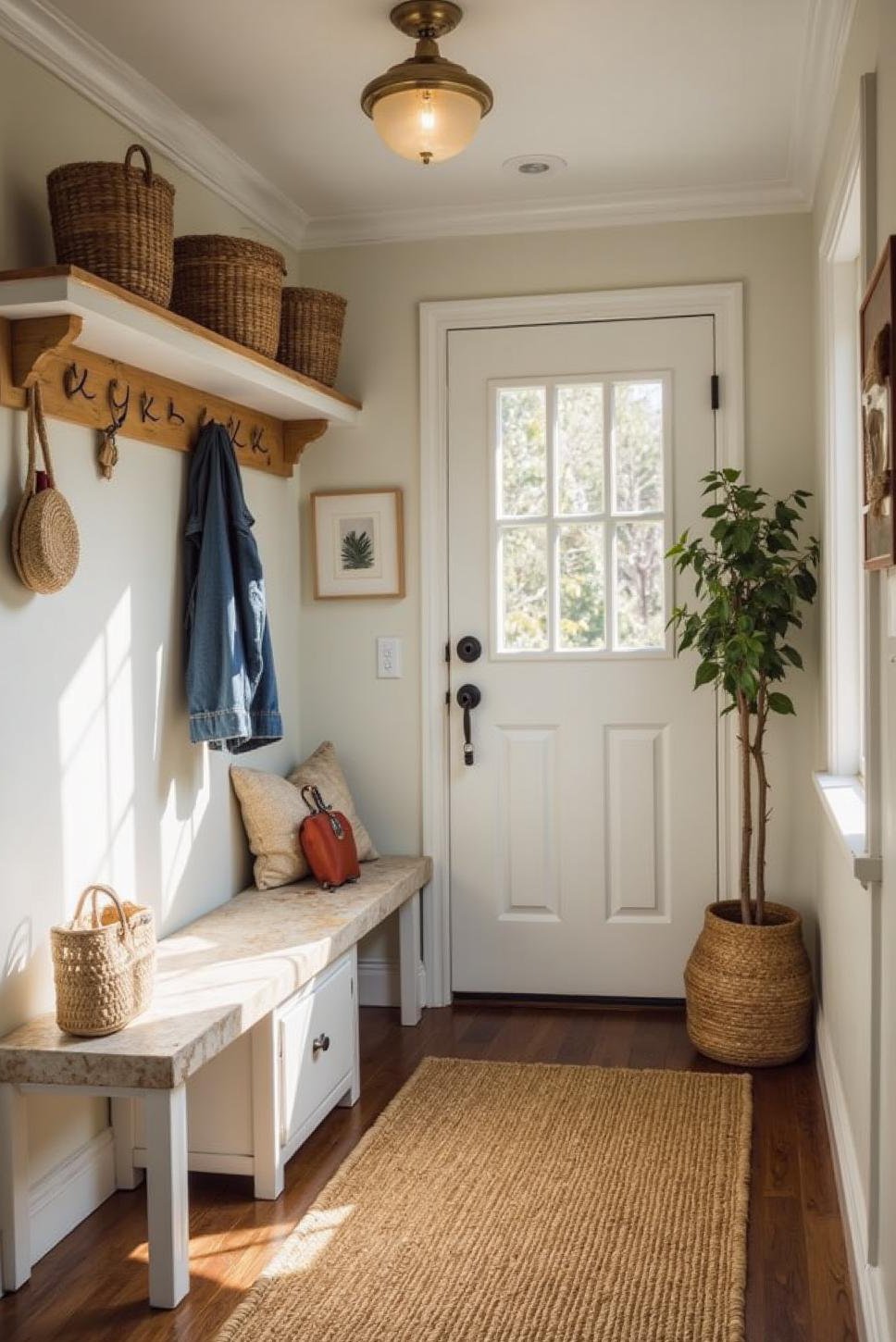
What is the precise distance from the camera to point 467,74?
8.73 feet

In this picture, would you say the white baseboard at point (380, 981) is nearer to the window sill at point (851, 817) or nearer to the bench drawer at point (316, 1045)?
the bench drawer at point (316, 1045)

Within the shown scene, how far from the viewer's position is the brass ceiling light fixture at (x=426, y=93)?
265cm

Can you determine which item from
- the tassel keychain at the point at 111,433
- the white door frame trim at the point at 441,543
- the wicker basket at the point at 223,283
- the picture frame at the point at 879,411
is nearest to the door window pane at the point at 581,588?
the white door frame trim at the point at 441,543

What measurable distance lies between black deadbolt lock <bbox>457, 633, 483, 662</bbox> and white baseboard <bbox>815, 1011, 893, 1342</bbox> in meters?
1.46

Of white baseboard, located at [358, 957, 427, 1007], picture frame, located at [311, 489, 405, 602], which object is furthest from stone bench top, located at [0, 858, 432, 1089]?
picture frame, located at [311, 489, 405, 602]

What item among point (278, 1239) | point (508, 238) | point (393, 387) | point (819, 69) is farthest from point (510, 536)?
point (278, 1239)

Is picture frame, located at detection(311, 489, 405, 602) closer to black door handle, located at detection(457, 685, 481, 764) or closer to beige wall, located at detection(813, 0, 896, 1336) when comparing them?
black door handle, located at detection(457, 685, 481, 764)

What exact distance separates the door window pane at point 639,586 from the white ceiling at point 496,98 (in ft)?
3.13

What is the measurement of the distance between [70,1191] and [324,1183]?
0.54 metres

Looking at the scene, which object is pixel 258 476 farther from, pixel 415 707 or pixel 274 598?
pixel 415 707

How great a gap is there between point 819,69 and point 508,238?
4.19ft

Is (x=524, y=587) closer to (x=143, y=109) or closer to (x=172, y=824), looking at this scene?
(x=172, y=824)

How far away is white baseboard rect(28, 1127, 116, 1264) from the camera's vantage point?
2578 mm

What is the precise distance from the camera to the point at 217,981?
2.75m
